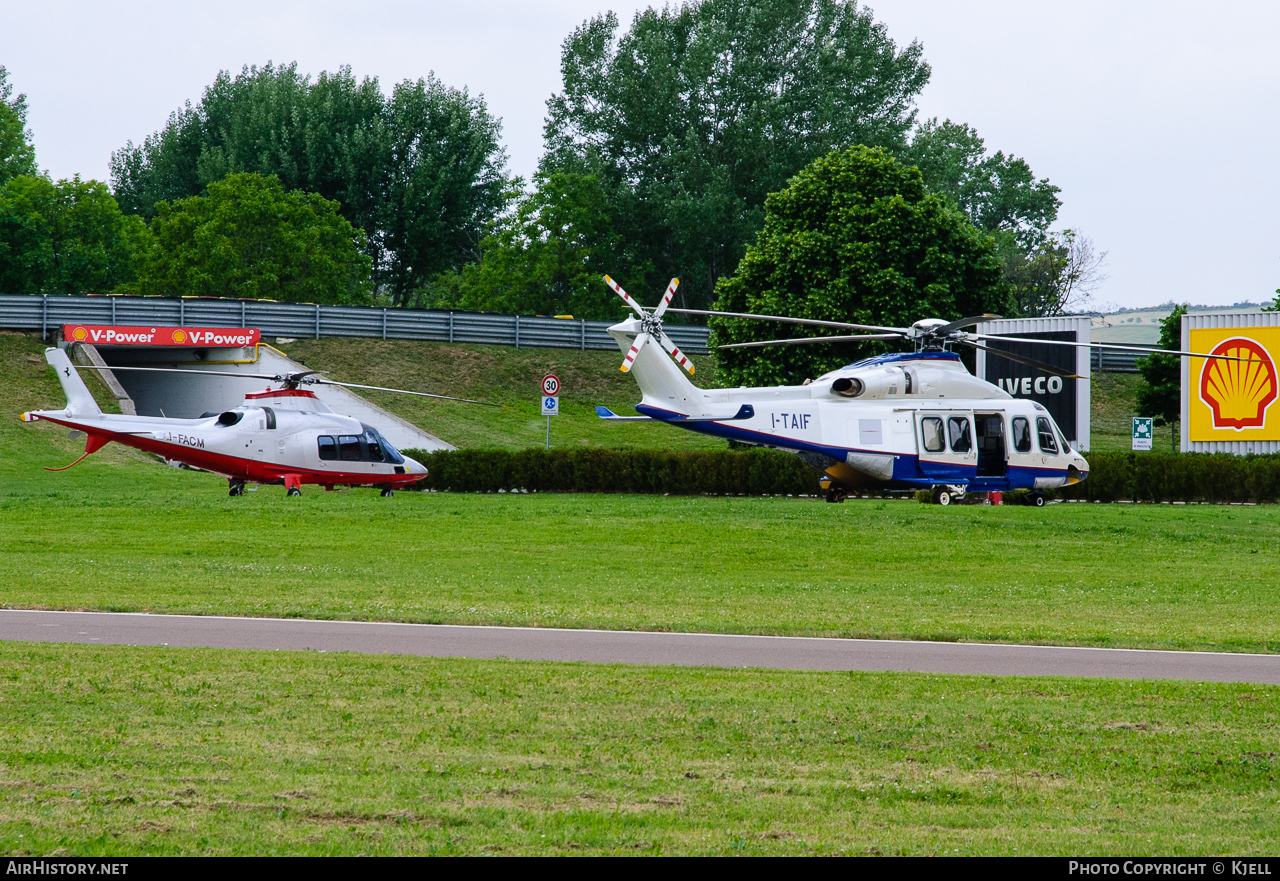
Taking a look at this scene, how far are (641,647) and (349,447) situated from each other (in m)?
22.6

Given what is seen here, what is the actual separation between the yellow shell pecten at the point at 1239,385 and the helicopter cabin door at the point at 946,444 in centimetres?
1482

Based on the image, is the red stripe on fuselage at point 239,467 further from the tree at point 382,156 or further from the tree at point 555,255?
the tree at point 382,156

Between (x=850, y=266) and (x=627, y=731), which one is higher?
(x=850, y=266)

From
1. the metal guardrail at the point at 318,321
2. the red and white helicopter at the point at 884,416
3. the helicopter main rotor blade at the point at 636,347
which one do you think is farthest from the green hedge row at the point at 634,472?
the metal guardrail at the point at 318,321

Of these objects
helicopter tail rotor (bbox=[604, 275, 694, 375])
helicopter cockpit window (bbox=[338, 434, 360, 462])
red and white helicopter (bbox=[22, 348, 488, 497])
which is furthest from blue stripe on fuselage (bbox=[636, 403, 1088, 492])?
helicopter cockpit window (bbox=[338, 434, 360, 462])

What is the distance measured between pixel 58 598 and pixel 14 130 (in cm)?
8388

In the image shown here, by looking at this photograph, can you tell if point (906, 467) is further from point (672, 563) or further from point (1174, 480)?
point (1174, 480)

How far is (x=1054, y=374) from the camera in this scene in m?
40.7

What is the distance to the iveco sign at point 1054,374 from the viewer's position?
3984 centimetres

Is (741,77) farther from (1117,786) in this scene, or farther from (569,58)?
(1117,786)

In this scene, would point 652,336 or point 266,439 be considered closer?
point 652,336

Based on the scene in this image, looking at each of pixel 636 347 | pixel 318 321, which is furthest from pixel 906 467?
pixel 318 321

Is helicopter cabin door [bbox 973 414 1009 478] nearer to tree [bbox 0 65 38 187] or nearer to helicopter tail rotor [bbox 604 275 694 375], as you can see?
helicopter tail rotor [bbox 604 275 694 375]

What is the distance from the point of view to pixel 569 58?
79.4 meters
